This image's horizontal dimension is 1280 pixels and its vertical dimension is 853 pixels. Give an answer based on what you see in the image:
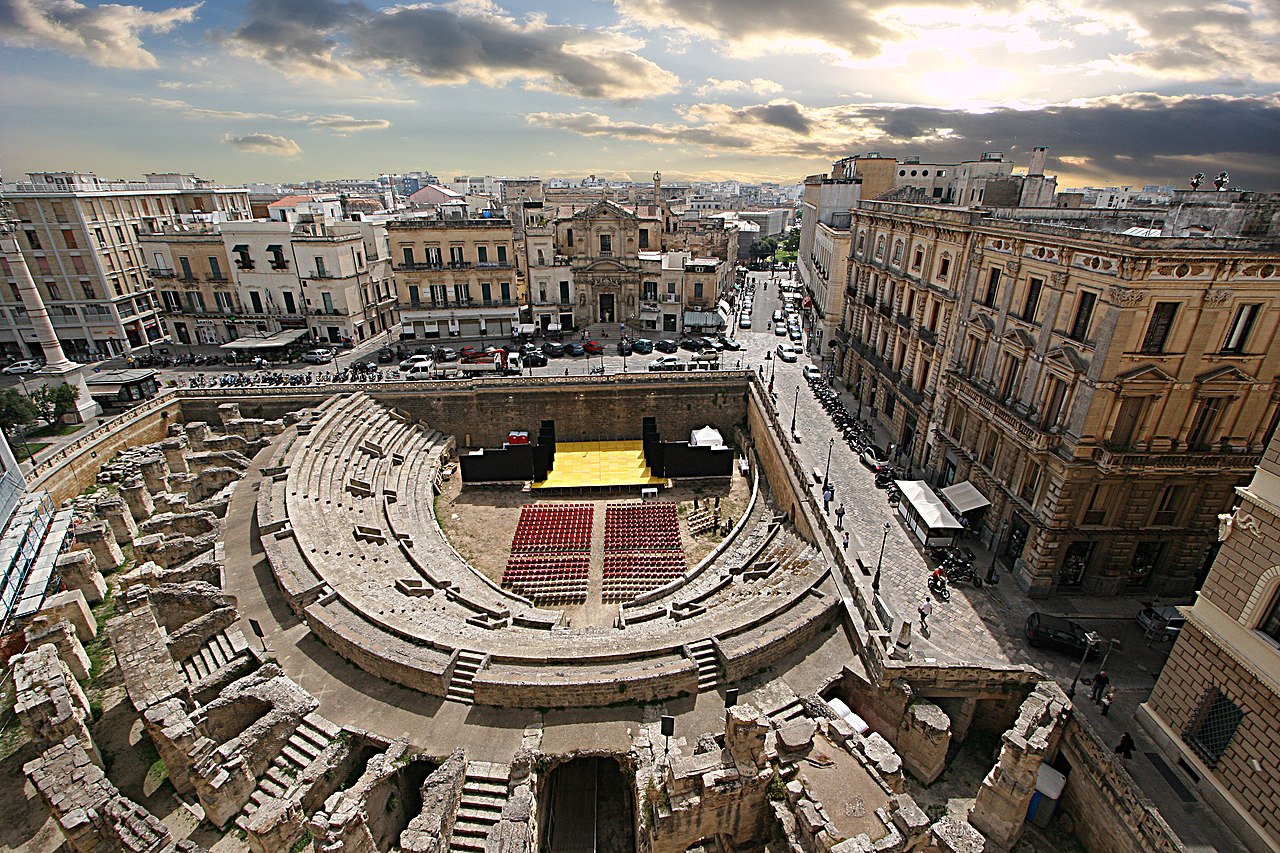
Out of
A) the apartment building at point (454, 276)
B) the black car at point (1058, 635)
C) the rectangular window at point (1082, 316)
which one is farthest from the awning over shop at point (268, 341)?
the black car at point (1058, 635)

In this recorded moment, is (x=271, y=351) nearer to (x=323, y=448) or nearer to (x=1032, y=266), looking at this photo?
(x=323, y=448)

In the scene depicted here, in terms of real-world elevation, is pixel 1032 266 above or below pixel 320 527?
above

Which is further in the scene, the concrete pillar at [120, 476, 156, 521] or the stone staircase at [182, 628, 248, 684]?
the concrete pillar at [120, 476, 156, 521]

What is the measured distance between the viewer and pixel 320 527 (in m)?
27.8

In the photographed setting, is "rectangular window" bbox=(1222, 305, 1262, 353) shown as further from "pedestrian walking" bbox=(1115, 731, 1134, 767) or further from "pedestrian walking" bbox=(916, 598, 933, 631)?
"pedestrian walking" bbox=(1115, 731, 1134, 767)

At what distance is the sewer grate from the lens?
16.4 metres

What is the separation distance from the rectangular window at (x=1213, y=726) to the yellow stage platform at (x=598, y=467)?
27.1 metres

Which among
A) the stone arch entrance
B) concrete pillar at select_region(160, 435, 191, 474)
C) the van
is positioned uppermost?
the van

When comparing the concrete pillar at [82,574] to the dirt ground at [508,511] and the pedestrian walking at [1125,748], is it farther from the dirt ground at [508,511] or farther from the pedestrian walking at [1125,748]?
the pedestrian walking at [1125,748]

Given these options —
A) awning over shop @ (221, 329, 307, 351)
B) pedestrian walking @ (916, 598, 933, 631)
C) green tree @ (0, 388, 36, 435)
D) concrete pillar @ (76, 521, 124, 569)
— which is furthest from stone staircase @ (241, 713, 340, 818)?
awning over shop @ (221, 329, 307, 351)

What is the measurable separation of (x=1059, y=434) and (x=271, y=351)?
58112 mm

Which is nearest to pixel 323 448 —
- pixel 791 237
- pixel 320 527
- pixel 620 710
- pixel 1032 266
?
pixel 320 527

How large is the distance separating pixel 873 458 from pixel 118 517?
4045 cm

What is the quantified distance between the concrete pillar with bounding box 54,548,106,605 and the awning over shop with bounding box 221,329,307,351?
27.7 meters
